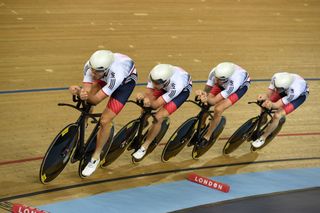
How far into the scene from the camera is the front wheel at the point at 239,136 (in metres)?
7.09

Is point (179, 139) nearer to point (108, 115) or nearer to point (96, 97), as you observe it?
point (108, 115)

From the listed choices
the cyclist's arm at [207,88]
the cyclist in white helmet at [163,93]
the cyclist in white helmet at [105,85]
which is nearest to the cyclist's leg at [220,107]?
the cyclist's arm at [207,88]

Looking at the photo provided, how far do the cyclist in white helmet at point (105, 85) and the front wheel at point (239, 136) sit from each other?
61.6 inches

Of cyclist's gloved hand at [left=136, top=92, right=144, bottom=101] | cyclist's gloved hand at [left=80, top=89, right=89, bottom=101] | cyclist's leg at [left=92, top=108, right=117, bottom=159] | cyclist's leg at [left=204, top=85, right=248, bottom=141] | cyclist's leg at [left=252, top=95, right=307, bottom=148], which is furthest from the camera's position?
cyclist's leg at [left=252, top=95, right=307, bottom=148]

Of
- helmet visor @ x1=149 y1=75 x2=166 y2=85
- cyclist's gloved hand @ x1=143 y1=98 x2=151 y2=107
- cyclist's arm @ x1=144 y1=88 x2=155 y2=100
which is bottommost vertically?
cyclist's gloved hand @ x1=143 y1=98 x2=151 y2=107

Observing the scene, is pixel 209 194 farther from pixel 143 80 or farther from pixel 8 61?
pixel 8 61

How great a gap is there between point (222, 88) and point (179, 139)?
0.68 metres

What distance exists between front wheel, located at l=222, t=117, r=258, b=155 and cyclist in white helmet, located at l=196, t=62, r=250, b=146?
0.32 m

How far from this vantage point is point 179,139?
6707mm

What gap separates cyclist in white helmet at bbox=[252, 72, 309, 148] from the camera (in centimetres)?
691

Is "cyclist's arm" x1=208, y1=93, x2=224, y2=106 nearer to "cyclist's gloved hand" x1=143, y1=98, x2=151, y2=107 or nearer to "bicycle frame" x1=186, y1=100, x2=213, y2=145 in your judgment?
"bicycle frame" x1=186, y1=100, x2=213, y2=145

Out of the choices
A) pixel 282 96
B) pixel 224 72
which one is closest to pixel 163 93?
pixel 224 72

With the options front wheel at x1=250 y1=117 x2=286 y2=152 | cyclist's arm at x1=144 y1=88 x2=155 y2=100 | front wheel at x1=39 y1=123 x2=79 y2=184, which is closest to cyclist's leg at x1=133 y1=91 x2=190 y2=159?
cyclist's arm at x1=144 y1=88 x2=155 y2=100

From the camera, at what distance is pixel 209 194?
612 cm
